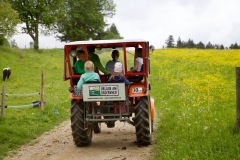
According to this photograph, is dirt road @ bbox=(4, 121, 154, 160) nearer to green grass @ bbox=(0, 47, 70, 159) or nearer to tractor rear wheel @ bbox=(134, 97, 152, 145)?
tractor rear wheel @ bbox=(134, 97, 152, 145)

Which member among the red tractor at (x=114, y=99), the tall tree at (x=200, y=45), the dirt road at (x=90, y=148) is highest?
the tall tree at (x=200, y=45)

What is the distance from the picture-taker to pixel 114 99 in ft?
28.1

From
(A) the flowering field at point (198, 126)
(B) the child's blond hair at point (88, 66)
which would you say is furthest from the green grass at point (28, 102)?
(A) the flowering field at point (198, 126)

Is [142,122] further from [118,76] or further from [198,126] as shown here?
[198,126]

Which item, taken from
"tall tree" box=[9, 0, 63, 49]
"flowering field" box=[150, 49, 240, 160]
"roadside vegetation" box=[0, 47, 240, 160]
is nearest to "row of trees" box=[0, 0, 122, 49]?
"tall tree" box=[9, 0, 63, 49]

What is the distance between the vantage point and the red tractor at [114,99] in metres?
8.59

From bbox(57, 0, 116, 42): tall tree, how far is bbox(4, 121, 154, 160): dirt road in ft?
151

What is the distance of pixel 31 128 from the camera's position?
11.6 meters

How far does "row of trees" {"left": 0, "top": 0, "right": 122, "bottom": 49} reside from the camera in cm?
3647

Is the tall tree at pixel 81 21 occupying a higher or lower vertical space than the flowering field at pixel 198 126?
higher

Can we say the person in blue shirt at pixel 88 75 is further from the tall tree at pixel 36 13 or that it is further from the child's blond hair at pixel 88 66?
the tall tree at pixel 36 13

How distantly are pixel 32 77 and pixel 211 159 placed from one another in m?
23.0

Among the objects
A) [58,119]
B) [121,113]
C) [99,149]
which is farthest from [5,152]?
[58,119]

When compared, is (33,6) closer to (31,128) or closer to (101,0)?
(101,0)
